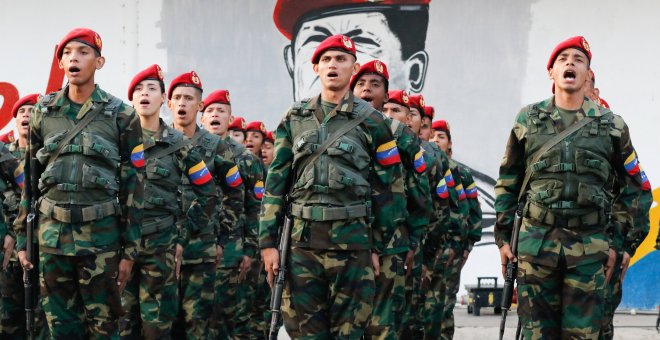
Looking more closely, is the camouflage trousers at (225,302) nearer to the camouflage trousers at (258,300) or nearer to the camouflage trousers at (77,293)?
the camouflage trousers at (258,300)

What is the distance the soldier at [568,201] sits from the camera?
678 cm

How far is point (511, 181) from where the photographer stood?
7184 mm

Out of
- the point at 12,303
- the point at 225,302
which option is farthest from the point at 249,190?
the point at 12,303

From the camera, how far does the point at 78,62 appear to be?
22.4 feet

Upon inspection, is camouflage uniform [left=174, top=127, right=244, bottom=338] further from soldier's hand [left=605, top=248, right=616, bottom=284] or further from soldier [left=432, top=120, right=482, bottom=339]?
soldier's hand [left=605, top=248, right=616, bottom=284]

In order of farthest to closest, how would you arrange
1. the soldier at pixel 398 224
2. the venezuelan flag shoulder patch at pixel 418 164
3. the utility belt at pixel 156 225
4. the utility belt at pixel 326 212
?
the utility belt at pixel 156 225 → the venezuelan flag shoulder patch at pixel 418 164 → the soldier at pixel 398 224 → the utility belt at pixel 326 212

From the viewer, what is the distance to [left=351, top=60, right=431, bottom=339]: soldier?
6.98 m

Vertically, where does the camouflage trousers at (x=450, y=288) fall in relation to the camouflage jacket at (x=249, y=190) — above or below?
below

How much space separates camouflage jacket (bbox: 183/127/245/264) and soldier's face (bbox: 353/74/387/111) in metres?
1.45

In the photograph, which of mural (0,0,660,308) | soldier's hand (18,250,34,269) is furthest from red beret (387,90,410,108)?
mural (0,0,660,308)

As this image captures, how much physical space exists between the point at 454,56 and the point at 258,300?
5271 mm

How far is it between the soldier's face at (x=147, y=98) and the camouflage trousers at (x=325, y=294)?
2593mm

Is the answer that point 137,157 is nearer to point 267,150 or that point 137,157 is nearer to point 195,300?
point 195,300

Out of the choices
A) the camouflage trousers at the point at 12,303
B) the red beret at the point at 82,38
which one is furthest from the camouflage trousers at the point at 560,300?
the camouflage trousers at the point at 12,303
